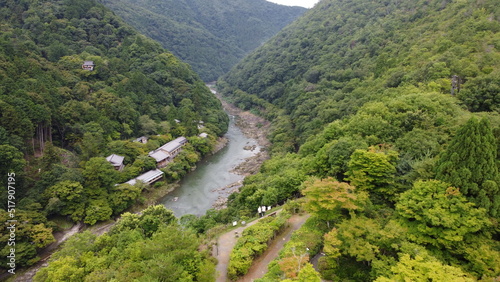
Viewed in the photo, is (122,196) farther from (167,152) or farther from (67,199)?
(167,152)

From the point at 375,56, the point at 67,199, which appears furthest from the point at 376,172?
the point at 375,56

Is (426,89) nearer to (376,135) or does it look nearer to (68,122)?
(376,135)

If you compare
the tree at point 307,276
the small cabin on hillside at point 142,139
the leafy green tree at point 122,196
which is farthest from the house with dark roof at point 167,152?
the tree at point 307,276

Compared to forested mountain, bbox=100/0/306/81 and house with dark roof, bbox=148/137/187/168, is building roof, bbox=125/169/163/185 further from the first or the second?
forested mountain, bbox=100/0/306/81

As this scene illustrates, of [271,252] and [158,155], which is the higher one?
[271,252]

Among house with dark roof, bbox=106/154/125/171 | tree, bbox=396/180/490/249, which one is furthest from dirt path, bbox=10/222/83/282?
tree, bbox=396/180/490/249

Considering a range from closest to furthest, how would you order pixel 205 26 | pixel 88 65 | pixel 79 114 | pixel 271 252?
pixel 271 252
pixel 79 114
pixel 88 65
pixel 205 26
